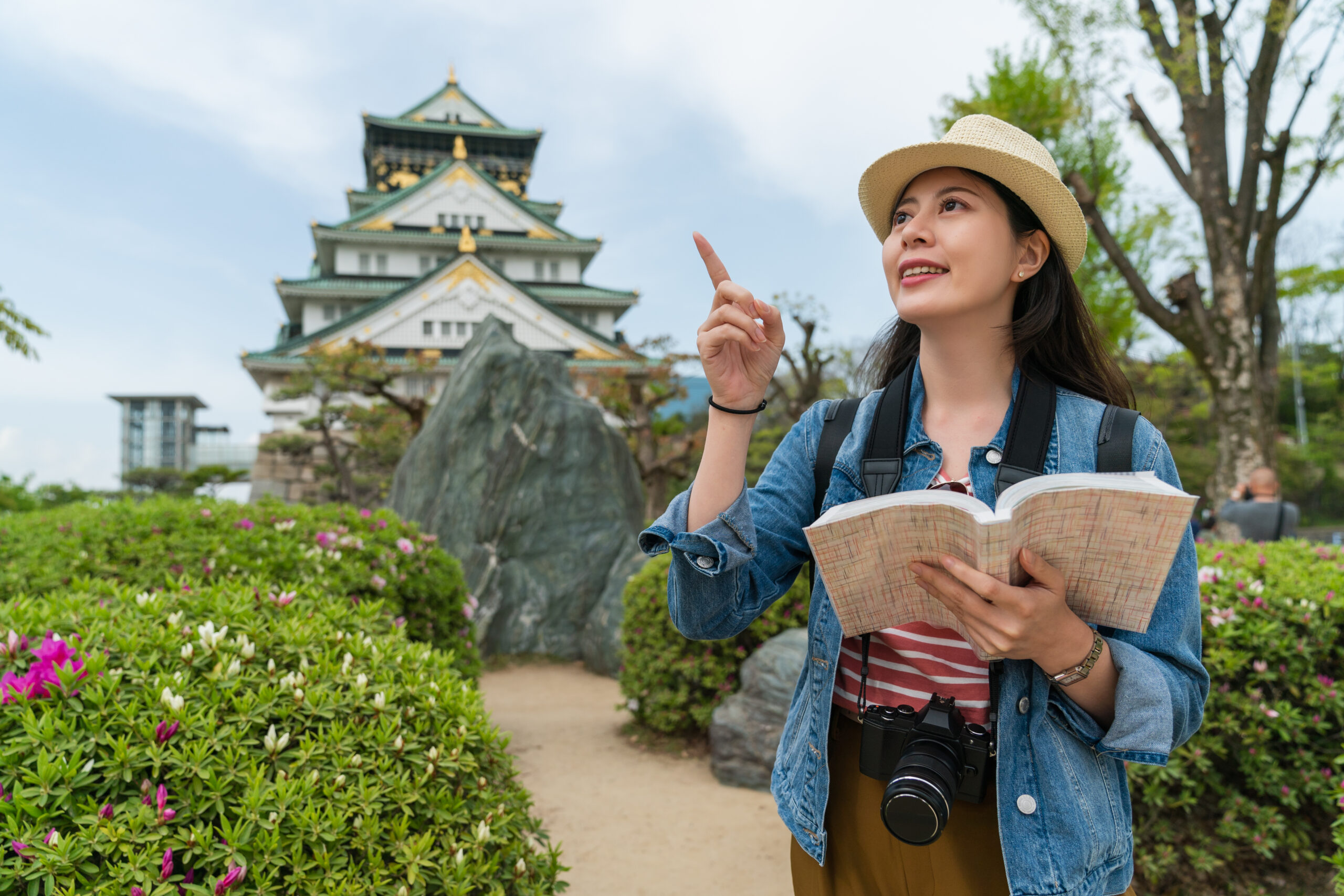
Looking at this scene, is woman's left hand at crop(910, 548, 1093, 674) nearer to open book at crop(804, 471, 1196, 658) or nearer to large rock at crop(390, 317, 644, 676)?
open book at crop(804, 471, 1196, 658)

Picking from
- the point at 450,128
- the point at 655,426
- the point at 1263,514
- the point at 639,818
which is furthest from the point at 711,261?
the point at 450,128

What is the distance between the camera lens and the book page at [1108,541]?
1044mm

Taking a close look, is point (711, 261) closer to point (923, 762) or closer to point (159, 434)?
point (923, 762)

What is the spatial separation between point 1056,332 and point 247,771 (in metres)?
1.85

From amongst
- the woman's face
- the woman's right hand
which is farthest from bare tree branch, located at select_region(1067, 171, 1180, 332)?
the woman's right hand

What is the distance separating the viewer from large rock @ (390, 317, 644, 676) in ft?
30.2

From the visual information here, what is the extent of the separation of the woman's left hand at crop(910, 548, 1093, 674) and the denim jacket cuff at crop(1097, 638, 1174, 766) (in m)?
0.10

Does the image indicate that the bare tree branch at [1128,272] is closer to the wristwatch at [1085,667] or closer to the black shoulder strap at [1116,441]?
the black shoulder strap at [1116,441]

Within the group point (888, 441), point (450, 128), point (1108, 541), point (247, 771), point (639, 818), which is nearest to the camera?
point (1108, 541)

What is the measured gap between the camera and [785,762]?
1.54 metres

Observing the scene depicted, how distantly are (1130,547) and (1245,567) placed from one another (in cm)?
313

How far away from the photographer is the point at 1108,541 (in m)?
1.09

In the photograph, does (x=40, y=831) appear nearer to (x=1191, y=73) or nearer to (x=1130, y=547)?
(x=1130, y=547)

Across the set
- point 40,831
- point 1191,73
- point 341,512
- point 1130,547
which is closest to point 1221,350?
point 1191,73
